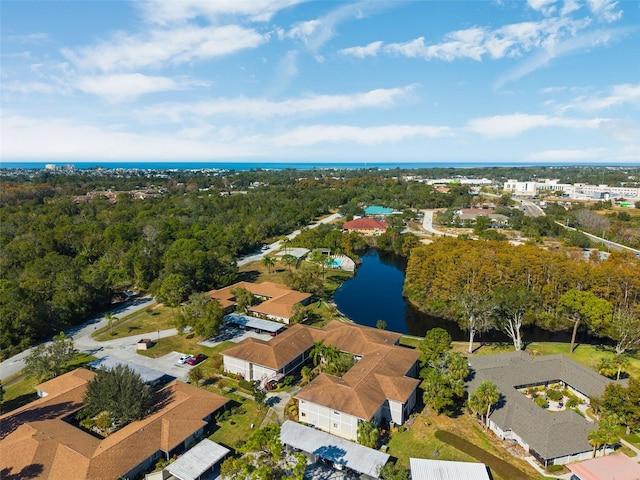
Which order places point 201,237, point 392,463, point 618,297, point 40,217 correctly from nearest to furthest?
1. point 392,463
2. point 618,297
3. point 201,237
4. point 40,217

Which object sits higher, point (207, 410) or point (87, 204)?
point (87, 204)

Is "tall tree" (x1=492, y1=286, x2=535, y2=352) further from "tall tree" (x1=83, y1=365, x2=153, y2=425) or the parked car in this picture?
"tall tree" (x1=83, y1=365, x2=153, y2=425)

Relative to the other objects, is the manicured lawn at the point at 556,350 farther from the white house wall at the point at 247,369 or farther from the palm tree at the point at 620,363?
the white house wall at the point at 247,369

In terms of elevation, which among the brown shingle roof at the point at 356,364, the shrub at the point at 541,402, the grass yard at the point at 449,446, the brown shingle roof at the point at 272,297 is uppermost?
the brown shingle roof at the point at 356,364

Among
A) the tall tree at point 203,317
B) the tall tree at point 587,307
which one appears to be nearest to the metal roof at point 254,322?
the tall tree at point 203,317

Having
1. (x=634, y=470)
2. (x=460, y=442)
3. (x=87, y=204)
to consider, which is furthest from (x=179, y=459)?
(x=87, y=204)

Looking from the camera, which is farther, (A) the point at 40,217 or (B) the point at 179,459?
(A) the point at 40,217

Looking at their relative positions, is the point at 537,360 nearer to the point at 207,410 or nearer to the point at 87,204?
the point at 207,410
